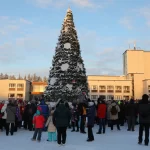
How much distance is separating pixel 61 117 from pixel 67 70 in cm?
1182

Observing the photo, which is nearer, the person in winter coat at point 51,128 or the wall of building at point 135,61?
the person in winter coat at point 51,128

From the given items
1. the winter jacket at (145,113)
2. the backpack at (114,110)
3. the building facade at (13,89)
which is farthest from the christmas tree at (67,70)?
the building facade at (13,89)

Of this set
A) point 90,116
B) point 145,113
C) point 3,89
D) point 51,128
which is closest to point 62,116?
point 51,128

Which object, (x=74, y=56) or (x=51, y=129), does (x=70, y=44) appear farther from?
(x=51, y=129)

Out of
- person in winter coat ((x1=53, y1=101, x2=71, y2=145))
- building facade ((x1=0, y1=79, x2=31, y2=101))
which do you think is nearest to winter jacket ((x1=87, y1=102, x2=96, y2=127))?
person in winter coat ((x1=53, y1=101, x2=71, y2=145))

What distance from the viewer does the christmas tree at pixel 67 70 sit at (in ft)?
67.3

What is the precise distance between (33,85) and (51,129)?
7345 cm

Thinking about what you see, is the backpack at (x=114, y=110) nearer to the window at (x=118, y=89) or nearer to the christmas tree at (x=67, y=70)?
the christmas tree at (x=67, y=70)

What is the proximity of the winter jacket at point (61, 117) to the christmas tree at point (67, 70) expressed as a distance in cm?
1081

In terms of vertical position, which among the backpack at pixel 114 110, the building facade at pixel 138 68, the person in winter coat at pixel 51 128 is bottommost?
the person in winter coat at pixel 51 128

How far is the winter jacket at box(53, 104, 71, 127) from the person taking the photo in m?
9.14

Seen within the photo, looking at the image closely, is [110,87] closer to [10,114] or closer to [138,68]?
[138,68]

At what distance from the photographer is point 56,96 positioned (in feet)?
67.7

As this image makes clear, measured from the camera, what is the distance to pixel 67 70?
2086 cm
